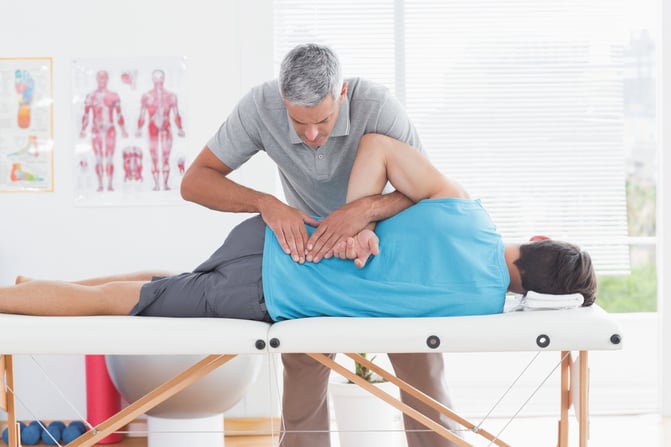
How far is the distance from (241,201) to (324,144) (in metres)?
0.28

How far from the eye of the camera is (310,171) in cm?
238

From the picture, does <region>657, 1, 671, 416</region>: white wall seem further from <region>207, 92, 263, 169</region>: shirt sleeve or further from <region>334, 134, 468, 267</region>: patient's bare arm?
<region>207, 92, 263, 169</region>: shirt sleeve

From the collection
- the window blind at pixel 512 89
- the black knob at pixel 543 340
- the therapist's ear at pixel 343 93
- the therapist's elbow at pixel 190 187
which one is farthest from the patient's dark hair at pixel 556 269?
the window blind at pixel 512 89

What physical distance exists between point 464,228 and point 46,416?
2.30 m

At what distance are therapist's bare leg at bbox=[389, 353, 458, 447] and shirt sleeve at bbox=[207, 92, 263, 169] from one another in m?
0.75

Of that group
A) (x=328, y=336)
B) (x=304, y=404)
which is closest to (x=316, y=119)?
(x=328, y=336)

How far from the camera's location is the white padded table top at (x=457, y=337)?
173 centimetres

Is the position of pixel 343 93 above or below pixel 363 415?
above

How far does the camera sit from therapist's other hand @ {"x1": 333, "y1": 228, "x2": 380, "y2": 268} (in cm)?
193

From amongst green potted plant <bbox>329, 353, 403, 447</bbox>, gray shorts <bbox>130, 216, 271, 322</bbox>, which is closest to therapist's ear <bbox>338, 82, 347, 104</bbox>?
gray shorts <bbox>130, 216, 271, 322</bbox>

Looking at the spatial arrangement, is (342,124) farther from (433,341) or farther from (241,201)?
(433,341)

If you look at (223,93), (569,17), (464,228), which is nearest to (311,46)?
(464,228)

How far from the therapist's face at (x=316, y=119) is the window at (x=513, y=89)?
4.77 feet

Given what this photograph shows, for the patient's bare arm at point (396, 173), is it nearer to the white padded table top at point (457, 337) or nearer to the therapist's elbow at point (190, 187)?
the white padded table top at point (457, 337)
